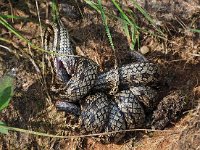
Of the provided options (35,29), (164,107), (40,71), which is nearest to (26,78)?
(40,71)

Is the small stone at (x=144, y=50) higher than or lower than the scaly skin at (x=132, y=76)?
higher

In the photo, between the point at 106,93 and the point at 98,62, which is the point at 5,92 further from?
the point at 98,62

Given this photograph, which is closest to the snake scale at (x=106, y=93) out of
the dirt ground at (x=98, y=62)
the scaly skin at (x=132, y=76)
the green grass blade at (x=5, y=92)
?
the scaly skin at (x=132, y=76)

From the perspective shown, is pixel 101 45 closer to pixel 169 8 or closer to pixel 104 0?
pixel 104 0

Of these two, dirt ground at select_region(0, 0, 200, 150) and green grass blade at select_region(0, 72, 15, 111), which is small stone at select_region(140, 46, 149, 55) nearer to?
dirt ground at select_region(0, 0, 200, 150)

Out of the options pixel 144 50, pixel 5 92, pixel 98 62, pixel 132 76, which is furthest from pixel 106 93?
pixel 5 92

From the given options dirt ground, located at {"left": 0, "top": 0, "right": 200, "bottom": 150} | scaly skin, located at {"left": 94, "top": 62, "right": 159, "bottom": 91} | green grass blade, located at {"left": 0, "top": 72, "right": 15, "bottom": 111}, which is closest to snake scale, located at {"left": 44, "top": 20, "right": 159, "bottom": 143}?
scaly skin, located at {"left": 94, "top": 62, "right": 159, "bottom": 91}

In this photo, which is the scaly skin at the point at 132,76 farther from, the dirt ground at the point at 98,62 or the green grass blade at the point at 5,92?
the green grass blade at the point at 5,92
